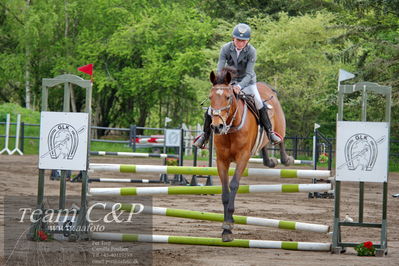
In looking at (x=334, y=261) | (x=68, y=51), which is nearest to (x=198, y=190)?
(x=334, y=261)

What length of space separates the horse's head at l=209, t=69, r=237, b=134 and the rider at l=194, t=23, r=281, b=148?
1.36 feet

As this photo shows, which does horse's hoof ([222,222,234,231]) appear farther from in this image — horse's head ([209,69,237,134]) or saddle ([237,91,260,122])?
saddle ([237,91,260,122])

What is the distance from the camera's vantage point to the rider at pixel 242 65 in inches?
399

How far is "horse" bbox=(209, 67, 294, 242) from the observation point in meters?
9.29

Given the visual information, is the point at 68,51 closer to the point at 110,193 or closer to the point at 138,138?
the point at 138,138

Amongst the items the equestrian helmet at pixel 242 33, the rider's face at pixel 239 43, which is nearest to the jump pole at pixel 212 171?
the rider's face at pixel 239 43

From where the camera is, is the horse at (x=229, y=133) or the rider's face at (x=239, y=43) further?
the rider's face at (x=239, y=43)

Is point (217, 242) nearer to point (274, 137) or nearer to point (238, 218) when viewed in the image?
point (238, 218)

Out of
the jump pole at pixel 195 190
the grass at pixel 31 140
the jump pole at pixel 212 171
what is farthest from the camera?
the grass at pixel 31 140

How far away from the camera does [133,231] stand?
11.5 m

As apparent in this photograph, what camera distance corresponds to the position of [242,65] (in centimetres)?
1033

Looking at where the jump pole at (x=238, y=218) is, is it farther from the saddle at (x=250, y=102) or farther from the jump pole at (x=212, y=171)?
the saddle at (x=250, y=102)

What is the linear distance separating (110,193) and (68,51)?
3742cm

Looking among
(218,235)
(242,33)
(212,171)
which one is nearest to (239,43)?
(242,33)
